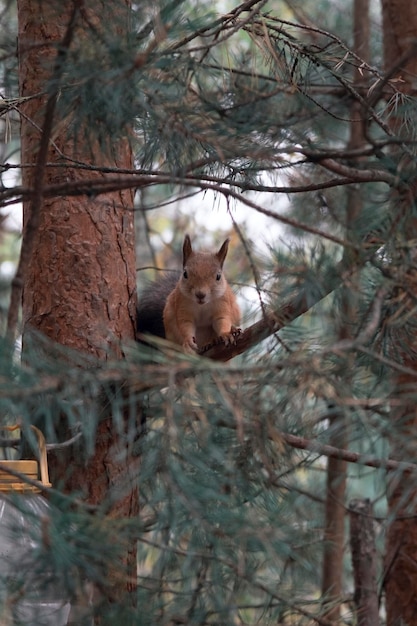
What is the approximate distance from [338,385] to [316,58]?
692 mm

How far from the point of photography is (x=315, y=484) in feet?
9.29

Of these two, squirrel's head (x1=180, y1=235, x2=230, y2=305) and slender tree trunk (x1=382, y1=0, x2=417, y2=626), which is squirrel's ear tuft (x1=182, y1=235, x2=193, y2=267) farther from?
slender tree trunk (x1=382, y1=0, x2=417, y2=626)

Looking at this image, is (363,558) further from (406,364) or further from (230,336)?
(230,336)

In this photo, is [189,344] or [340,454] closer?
[340,454]

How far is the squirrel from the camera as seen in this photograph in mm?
1974

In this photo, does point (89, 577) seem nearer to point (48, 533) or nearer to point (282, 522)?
point (48, 533)

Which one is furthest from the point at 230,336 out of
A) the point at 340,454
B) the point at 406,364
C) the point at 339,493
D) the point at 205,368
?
the point at 205,368

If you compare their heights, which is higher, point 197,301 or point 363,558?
point 197,301

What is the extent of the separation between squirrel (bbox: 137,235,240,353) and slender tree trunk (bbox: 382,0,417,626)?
481mm

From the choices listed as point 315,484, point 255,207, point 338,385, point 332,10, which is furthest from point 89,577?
point 332,10

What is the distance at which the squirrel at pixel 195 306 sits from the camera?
197 cm

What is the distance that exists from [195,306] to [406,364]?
51cm

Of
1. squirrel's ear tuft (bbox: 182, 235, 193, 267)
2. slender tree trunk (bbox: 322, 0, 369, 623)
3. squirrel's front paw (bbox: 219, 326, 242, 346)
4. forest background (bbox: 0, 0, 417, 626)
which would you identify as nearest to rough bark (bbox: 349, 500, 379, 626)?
slender tree trunk (bbox: 322, 0, 369, 623)

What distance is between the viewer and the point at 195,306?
6.58 ft
